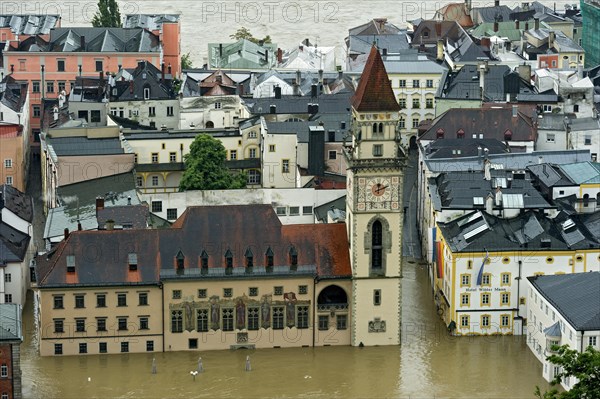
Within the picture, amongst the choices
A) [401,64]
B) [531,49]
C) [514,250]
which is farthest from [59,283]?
[531,49]

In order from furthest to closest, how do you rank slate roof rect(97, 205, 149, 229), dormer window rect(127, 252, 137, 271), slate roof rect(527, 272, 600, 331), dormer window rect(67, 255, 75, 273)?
slate roof rect(97, 205, 149, 229), dormer window rect(127, 252, 137, 271), dormer window rect(67, 255, 75, 273), slate roof rect(527, 272, 600, 331)

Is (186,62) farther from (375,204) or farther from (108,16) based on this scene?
(375,204)

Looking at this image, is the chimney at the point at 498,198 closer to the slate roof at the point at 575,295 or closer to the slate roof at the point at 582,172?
the slate roof at the point at 575,295

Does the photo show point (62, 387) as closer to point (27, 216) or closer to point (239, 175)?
point (27, 216)

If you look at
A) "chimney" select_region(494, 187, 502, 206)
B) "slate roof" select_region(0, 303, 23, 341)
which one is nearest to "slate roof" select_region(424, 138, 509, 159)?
"chimney" select_region(494, 187, 502, 206)

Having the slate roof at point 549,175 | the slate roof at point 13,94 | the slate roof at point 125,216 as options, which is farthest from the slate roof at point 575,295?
the slate roof at point 13,94

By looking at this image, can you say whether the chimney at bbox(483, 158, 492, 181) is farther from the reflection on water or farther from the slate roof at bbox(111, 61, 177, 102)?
the slate roof at bbox(111, 61, 177, 102)

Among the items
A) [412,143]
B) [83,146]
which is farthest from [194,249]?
[412,143]
